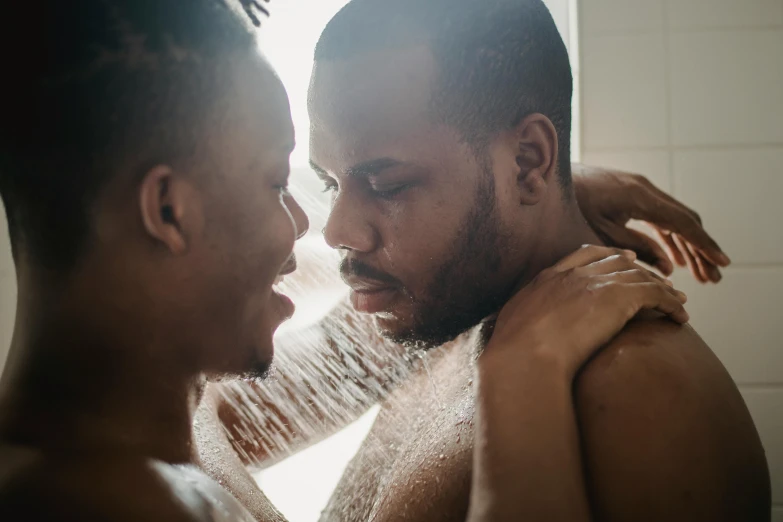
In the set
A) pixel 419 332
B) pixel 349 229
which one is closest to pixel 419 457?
pixel 419 332

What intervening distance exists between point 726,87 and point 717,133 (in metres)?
0.10

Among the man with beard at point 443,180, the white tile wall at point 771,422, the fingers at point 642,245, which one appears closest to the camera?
the man with beard at point 443,180

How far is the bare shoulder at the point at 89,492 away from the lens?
1.30 feet

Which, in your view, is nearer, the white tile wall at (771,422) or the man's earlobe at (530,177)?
the man's earlobe at (530,177)

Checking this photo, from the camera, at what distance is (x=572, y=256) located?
777 mm

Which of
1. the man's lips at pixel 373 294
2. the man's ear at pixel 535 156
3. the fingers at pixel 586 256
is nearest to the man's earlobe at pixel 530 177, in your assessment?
the man's ear at pixel 535 156

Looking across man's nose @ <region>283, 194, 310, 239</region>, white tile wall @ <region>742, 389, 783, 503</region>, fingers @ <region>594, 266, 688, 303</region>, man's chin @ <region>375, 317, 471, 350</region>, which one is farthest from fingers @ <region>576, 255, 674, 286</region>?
white tile wall @ <region>742, 389, 783, 503</region>

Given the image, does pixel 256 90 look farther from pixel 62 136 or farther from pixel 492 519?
pixel 492 519

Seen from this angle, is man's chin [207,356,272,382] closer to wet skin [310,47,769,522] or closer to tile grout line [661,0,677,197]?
wet skin [310,47,769,522]

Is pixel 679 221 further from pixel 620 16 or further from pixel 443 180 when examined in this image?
pixel 620 16

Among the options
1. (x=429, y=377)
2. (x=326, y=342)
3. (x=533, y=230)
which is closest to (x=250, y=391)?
(x=326, y=342)

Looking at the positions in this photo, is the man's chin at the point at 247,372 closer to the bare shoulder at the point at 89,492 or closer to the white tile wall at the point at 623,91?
the bare shoulder at the point at 89,492

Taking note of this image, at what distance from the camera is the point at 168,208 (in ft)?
1.63

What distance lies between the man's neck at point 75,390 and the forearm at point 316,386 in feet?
2.00
